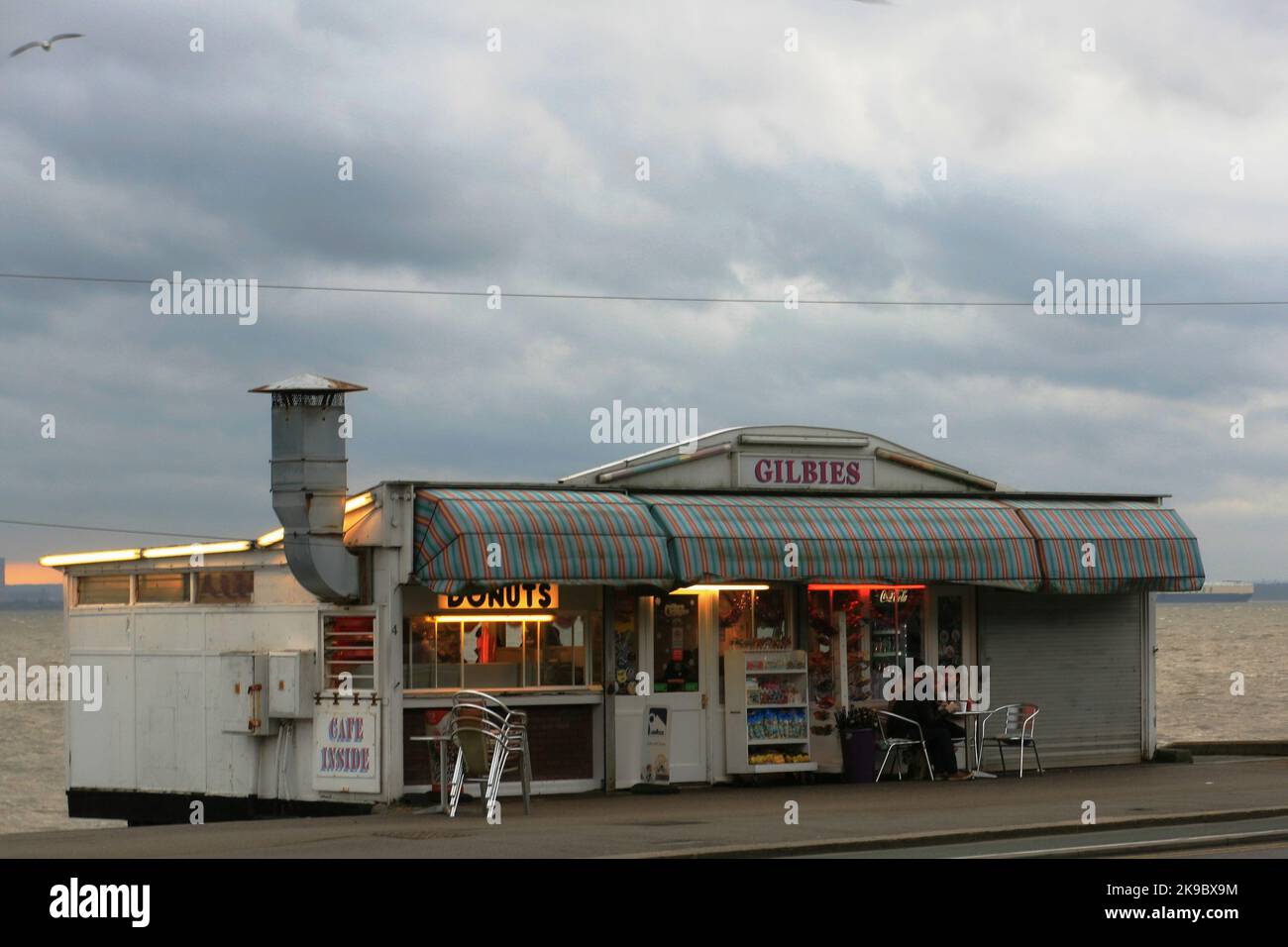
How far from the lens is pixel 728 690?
23.9 m

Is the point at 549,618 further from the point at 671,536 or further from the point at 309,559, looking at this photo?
the point at 309,559

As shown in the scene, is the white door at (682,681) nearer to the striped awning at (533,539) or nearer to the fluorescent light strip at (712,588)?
the fluorescent light strip at (712,588)

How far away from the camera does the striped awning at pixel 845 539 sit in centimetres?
2311

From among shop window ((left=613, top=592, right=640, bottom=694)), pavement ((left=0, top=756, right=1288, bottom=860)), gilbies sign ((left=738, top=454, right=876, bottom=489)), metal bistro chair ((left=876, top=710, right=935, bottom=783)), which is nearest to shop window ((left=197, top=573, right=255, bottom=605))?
pavement ((left=0, top=756, right=1288, bottom=860))

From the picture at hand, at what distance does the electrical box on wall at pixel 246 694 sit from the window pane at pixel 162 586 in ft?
4.94

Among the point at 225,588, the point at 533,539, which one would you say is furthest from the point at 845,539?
the point at 225,588

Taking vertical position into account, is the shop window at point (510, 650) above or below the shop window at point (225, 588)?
below

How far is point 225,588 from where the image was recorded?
77.6 feet

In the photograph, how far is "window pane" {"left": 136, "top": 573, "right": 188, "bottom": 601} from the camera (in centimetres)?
2425

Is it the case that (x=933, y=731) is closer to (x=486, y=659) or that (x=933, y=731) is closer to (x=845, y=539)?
(x=845, y=539)

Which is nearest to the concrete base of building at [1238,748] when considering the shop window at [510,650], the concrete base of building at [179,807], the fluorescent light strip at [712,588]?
the fluorescent light strip at [712,588]

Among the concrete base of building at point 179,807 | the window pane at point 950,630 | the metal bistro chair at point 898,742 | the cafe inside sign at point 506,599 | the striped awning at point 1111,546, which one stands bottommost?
the concrete base of building at point 179,807
